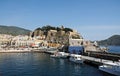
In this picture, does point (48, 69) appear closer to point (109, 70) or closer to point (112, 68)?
point (109, 70)

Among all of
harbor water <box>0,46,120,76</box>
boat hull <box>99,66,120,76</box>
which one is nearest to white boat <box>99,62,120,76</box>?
boat hull <box>99,66,120,76</box>

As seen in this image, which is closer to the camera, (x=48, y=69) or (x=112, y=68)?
(x=112, y=68)

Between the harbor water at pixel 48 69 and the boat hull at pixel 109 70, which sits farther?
the harbor water at pixel 48 69

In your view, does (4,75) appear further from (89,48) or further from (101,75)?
(89,48)

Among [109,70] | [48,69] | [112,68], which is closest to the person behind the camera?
[112,68]

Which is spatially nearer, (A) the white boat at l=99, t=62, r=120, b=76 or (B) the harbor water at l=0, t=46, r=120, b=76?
(A) the white boat at l=99, t=62, r=120, b=76

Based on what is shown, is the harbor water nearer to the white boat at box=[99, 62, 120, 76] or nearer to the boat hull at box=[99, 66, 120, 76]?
the boat hull at box=[99, 66, 120, 76]

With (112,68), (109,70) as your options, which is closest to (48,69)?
(109,70)

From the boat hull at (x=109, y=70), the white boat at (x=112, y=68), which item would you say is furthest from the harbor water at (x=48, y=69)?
the white boat at (x=112, y=68)

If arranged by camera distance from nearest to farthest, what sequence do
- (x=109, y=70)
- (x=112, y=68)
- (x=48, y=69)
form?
(x=112, y=68)
(x=109, y=70)
(x=48, y=69)

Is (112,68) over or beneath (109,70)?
over

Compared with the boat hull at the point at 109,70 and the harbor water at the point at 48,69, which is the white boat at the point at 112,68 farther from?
the harbor water at the point at 48,69

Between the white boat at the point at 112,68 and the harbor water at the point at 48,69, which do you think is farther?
the harbor water at the point at 48,69

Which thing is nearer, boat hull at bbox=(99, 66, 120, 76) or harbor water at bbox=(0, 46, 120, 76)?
boat hull at bbox=(99, 66, 120, 76)
